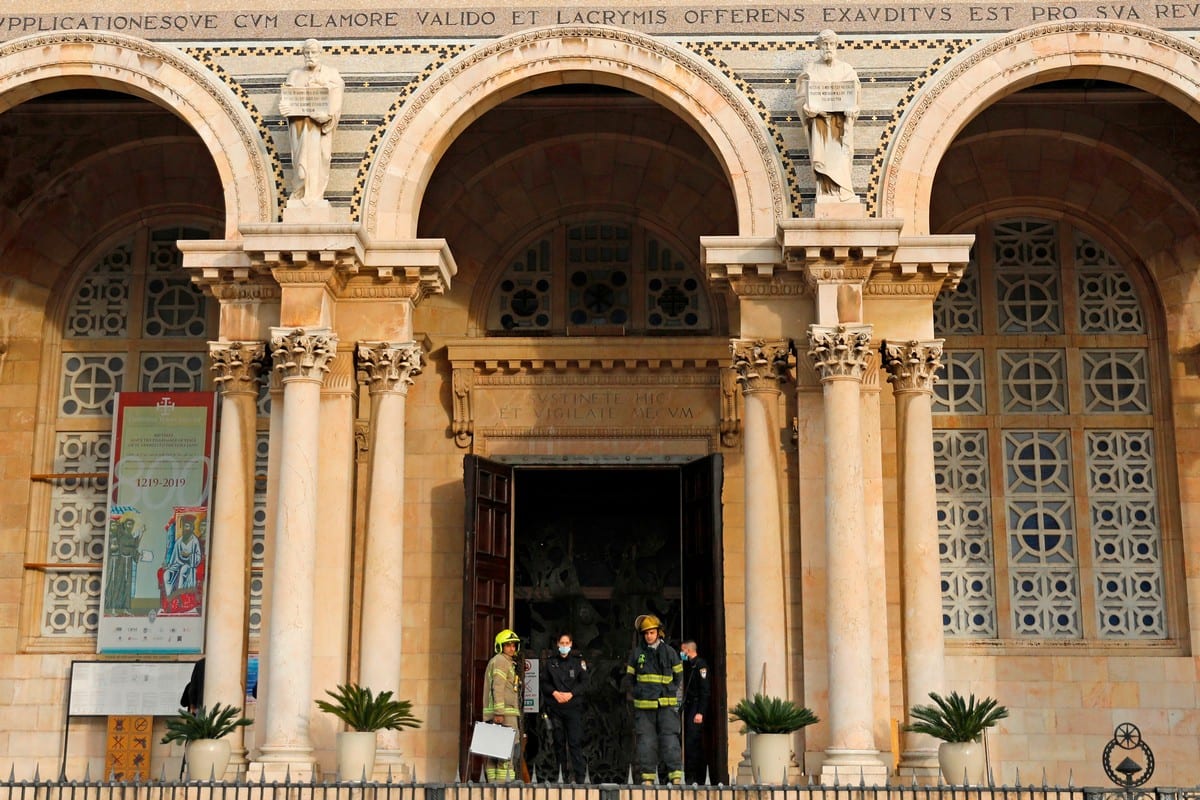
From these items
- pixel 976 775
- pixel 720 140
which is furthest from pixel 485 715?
pixel 720 140

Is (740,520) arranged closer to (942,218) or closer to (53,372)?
(942,218)

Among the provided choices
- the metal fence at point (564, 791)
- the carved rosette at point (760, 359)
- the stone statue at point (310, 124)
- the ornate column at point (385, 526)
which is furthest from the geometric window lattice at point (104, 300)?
the carved rosette at point (760, 359)

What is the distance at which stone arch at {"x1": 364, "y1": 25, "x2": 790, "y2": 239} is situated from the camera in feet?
64.4

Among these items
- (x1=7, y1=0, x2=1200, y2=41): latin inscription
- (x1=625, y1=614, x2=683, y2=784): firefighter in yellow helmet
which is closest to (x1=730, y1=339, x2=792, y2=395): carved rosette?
(x1=625, y1=614, x2=683, y2=784): firefighter in yellow helmet

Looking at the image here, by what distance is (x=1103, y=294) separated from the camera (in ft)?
77.6

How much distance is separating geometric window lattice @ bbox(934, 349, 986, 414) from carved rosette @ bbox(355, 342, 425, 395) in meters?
8.29

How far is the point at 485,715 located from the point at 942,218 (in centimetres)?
1051

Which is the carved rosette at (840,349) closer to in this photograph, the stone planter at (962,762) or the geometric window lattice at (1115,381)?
the stone planter at (962,762)

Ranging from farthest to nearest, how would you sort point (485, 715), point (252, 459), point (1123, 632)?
point (1123, 632), point (252, 459), point (485, 715)

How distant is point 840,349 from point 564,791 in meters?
6.46

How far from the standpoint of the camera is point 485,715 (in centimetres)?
1856

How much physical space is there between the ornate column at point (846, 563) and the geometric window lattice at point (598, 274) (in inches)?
215

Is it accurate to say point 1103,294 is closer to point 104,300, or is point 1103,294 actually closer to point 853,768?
point 853,768

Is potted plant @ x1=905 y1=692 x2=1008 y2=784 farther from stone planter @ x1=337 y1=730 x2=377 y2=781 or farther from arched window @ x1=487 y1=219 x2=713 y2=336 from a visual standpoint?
arched window @ x1=487 y1=219 x2=713 y2=336
